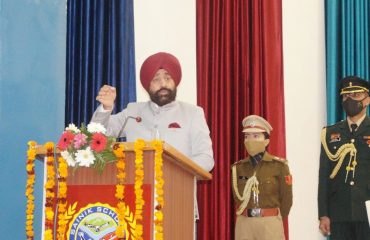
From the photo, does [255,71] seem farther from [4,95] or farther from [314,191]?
[4,95]

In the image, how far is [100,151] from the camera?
2244 millimetres

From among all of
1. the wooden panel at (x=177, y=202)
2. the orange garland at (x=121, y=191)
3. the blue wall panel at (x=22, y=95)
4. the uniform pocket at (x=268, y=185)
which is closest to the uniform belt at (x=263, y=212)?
the uniform pocket at (x=268, y=185)

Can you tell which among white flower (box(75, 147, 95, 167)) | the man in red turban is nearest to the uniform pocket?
the man in red turban

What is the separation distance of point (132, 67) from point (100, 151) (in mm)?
2607

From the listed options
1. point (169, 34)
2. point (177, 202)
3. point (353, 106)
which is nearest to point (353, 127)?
point (353, 106)

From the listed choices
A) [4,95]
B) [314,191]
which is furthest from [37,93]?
[314,191]

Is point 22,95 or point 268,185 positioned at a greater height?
point 22,95

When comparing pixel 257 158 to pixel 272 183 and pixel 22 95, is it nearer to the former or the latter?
pixel 272 183

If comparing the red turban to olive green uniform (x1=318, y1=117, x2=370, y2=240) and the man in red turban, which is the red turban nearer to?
the man in red turban

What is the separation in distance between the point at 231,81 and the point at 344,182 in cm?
150

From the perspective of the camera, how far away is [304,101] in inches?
185

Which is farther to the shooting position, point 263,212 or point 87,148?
point 263,212

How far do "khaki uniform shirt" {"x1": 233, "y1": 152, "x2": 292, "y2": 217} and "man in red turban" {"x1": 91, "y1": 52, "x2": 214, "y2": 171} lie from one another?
92 centimetres

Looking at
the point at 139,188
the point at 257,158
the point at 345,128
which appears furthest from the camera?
the point at 257,158
